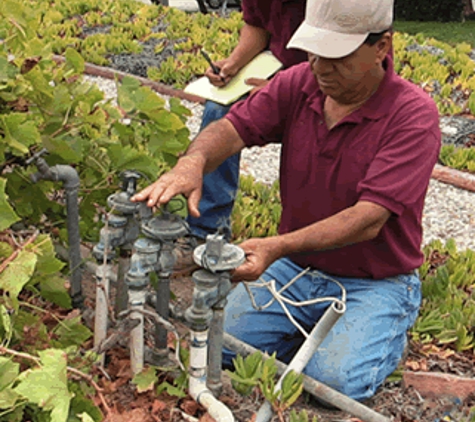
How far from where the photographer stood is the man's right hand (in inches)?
158

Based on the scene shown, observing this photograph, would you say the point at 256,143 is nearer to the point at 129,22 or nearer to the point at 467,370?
the point at 467,370

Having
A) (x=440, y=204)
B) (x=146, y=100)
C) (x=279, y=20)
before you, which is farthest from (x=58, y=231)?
(x=440, y=204)

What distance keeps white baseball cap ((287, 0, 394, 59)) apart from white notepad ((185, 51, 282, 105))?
1.33 meters

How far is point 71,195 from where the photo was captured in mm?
2340

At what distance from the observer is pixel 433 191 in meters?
5.54

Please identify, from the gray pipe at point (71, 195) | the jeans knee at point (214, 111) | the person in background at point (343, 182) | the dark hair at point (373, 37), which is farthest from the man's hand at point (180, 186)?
the jeans knee at point (214, 111)

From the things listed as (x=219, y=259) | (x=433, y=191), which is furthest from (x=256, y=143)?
(x=433, y=191)

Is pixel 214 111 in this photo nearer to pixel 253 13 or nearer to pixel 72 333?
pixel 253 13

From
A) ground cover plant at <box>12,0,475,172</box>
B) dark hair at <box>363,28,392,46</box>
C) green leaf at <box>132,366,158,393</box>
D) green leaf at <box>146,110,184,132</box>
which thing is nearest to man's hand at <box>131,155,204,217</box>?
green leaf at <box>146,110,184,132</box>

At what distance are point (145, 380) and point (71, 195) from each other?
1.94 ft

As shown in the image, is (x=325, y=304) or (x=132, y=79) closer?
(x=132, y=79)

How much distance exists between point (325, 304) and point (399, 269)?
31cm

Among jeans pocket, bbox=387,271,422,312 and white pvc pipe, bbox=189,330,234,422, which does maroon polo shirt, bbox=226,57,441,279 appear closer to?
jeans pocket, bbox=387,271,422,312

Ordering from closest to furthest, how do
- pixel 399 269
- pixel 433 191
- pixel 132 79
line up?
pixel 132 79 < pixel 399 269 < pixel 433 191
